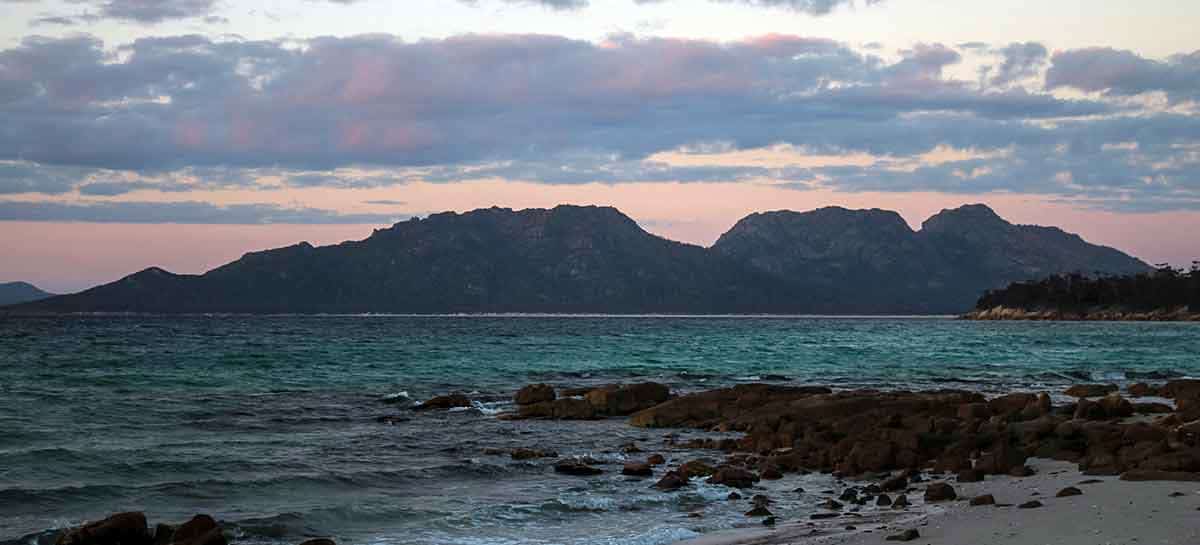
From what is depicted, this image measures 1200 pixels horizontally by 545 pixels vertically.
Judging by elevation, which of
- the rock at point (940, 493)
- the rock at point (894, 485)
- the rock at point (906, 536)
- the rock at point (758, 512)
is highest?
the rock at point (906, 536)

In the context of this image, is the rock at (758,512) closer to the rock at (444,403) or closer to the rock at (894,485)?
the rock at (894,485)

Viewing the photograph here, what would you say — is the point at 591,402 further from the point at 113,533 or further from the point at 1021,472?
the point at 113,533

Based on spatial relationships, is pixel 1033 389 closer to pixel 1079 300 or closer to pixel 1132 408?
pixel 1132 408

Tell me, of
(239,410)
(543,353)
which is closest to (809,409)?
(239,410)

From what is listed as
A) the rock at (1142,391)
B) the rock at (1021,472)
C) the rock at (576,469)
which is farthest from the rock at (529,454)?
the rock at (1142,391)

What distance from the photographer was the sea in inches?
740

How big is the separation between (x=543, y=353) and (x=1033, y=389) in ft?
126

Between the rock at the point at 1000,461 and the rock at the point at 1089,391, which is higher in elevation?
the rock at the point at 1000,461

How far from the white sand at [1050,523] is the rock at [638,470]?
6094 mm

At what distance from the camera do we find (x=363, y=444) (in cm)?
2822

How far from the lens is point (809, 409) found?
102ft

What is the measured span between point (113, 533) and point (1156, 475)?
1644 cm

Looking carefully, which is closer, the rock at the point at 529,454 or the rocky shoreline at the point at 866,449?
the rocky shoreline at the point at 866,449

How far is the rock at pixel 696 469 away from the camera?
2279 centimetres
